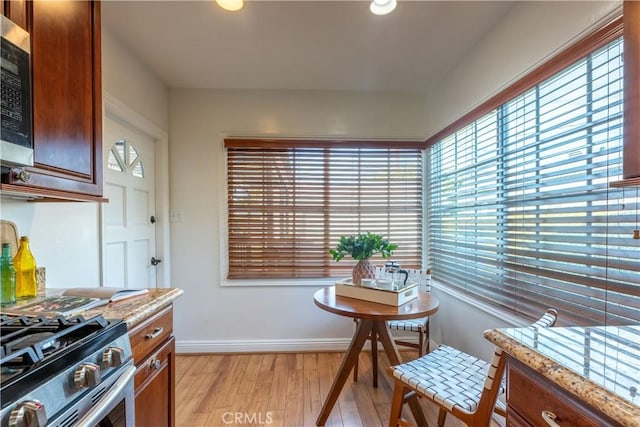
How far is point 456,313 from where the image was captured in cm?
229

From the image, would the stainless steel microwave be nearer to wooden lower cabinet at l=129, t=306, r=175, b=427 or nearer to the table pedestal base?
wooden lower cabinet at l=129, t=306, r=175, b=427

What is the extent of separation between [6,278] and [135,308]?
19.5 inches

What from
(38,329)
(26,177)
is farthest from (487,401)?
(26,177)

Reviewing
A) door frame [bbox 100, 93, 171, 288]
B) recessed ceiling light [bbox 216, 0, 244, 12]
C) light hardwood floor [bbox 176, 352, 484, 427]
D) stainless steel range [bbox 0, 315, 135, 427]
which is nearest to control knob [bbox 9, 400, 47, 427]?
stainless steel range [bbox 0, 315, 135, 427]

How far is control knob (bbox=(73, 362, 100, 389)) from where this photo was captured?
74 cm

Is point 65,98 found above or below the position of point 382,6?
below

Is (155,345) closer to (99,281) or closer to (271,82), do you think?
(99,281)

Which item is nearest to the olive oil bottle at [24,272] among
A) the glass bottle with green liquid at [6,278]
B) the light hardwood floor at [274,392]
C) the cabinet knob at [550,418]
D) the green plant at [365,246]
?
the glass bottle with green liquid at [6,278]

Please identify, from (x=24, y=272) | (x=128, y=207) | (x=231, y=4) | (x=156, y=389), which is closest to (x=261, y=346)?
(x=156, y=389)

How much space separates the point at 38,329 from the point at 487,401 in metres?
1.47

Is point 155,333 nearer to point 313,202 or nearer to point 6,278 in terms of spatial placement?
point 6,278

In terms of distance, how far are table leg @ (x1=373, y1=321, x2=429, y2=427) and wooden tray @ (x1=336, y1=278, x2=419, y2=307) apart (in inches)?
7.1

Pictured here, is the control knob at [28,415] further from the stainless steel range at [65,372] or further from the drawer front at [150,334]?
the drawer front at [150,334]

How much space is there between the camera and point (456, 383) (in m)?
1.32
